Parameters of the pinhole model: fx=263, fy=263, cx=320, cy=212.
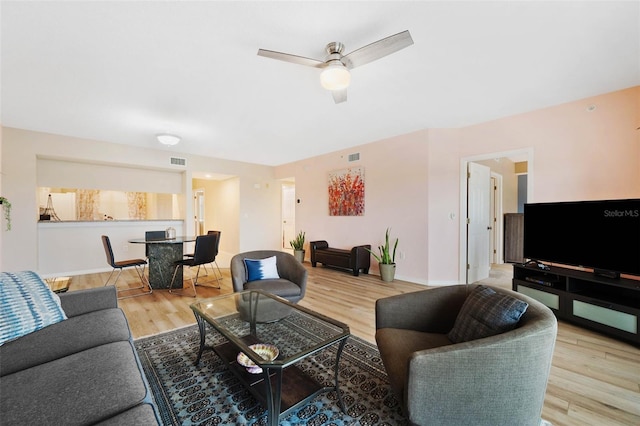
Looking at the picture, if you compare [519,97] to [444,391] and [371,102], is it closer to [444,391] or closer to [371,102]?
[371,102]

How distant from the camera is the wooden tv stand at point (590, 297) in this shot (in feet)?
7.61

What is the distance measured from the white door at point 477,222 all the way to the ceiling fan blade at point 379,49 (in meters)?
2.97

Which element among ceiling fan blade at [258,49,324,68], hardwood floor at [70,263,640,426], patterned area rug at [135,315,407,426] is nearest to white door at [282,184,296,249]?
hardwood floor at [70,263,640,426]

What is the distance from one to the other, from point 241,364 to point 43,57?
309 centimetres

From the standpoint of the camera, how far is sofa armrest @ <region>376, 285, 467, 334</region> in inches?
69.2

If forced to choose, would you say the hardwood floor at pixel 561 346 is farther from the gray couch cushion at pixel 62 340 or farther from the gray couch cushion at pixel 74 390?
the gray couch cushion at pixel 74 390

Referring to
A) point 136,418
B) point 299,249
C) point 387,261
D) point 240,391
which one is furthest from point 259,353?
point 299,249

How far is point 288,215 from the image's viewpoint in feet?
28.2

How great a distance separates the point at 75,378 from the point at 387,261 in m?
4.05

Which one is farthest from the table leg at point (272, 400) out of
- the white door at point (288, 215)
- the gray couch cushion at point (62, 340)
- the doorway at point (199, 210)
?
the doorway at point (199, 210)

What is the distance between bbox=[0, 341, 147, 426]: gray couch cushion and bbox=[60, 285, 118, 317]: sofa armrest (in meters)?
0.73

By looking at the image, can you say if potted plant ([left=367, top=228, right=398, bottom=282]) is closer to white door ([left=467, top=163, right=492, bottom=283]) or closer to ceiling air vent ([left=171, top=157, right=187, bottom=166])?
white door ([left=467, top=163, right=492, bottom=283])

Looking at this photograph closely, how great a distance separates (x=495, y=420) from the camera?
1.13 metres

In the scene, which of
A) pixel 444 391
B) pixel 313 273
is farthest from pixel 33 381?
pixel 313 273
